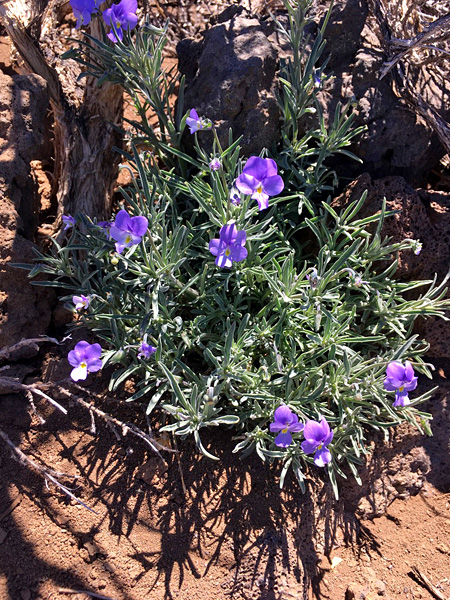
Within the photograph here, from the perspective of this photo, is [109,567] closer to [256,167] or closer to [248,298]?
[248,298]

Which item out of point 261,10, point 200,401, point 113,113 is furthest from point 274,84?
point 200,401

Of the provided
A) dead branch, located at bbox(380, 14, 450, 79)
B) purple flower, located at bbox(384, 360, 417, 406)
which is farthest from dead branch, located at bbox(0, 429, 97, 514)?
dead branch, located at bbox(380, 14, 450, 79)

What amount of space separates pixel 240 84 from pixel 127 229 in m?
1.34

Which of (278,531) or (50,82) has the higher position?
(50,82)

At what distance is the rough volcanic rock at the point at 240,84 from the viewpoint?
3.07 metres

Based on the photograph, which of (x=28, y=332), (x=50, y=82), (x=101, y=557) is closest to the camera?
(x=101, y=557)

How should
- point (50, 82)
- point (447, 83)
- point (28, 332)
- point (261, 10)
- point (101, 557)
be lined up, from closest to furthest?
1. point (101, 557)
2. point (28, 332)
3. point (50, 82)
4. point (447, 83)
5. point (261, 10)

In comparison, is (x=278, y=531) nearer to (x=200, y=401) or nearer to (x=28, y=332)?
(x=200, y=401)

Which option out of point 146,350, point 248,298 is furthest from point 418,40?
point 146,350

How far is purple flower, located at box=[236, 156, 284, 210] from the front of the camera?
7.20 feet

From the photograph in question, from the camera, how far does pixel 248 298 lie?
2.93 metres

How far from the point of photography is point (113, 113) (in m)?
3.39

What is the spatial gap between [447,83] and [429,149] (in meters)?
0.68

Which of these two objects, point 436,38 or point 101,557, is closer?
point 101,557
